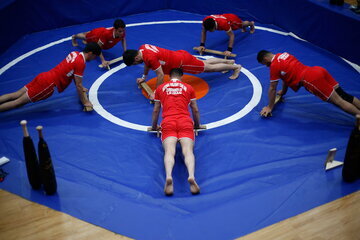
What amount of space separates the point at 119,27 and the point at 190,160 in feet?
14.2

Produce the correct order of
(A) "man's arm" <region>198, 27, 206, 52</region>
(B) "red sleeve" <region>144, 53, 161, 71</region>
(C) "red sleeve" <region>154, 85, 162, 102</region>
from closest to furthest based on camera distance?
(C) "red sleeve" <region>154, 85, 162, 102</region> → (B) "red sleeve" <region>144, 53, 161, 71</region> → (A) "man's arm" <region>198, 27, 206, 52</region>

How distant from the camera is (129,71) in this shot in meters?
9.40

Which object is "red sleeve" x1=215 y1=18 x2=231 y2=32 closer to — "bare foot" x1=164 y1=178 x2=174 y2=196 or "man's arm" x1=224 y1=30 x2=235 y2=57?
"man's arm" x1=224 y1=30 x2=235 y2=57

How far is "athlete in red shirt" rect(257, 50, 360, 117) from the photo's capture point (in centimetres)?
714

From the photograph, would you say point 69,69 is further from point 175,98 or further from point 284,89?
point 284,89

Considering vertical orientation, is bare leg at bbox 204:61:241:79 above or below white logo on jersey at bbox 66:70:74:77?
below

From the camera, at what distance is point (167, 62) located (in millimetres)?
8234

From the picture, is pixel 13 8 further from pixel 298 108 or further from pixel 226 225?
pixel 226 225

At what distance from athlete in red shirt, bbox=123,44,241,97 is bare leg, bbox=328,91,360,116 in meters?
2.37

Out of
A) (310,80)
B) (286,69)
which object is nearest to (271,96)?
(286,69)

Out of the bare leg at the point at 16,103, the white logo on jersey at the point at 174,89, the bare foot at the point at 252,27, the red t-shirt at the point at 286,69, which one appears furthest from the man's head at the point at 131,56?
the bare foot at the point at 252,27

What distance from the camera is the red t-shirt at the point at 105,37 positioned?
378 inches

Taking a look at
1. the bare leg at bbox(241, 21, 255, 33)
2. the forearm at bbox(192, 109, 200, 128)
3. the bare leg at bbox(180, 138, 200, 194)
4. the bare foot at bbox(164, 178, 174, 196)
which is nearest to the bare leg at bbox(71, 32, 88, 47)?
the bare leg at bbox(241, 21, 255, 33)

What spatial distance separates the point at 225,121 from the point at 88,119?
2539 mm
